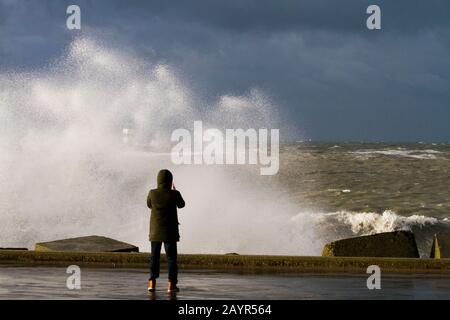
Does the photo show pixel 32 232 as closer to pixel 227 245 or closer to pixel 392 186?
pixel 227 245

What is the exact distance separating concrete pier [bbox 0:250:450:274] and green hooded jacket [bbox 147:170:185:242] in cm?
361

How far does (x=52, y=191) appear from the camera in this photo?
31719 mm

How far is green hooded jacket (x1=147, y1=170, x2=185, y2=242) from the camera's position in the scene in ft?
35.1

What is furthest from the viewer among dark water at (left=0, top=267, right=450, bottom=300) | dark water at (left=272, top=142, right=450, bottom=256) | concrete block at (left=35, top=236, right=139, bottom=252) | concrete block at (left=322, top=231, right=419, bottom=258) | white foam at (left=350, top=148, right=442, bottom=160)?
white foam at (left=350, top=148, right=442, bottom=160)

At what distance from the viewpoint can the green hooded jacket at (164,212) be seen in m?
10.7

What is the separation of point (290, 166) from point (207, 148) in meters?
6.84

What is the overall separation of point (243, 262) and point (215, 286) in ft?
10.7

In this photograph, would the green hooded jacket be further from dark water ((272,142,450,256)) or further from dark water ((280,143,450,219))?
dark water ((280,143,450,219))

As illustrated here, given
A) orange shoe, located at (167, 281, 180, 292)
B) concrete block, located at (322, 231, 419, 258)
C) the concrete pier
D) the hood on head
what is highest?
the hood on head

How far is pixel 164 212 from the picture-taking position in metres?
10.8

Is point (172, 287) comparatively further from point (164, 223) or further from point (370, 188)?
point (370, 188)
